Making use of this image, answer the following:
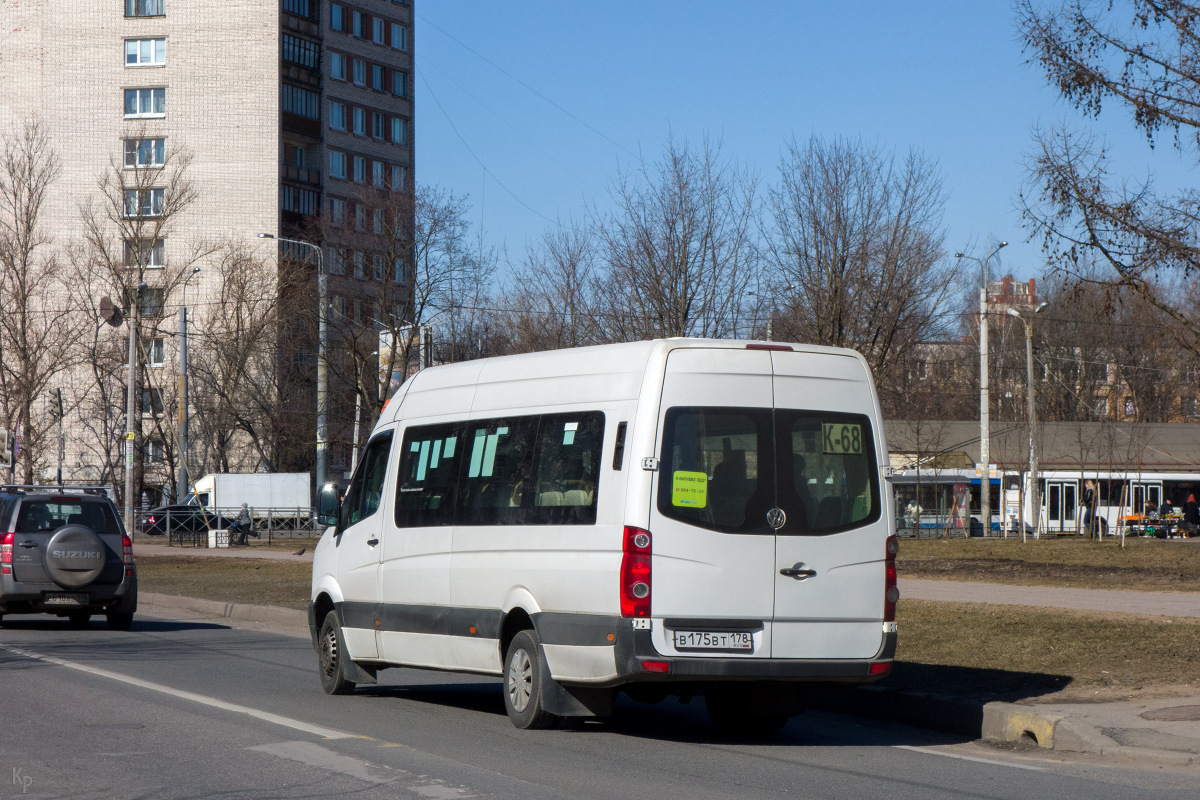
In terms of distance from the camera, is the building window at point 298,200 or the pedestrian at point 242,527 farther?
the building window at point 298,200

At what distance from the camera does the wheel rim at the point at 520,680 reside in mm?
9367

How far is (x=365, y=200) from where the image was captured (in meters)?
48.7

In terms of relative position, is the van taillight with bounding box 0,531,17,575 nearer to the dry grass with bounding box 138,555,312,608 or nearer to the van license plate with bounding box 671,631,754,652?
the dry grass with bounding box 138,555,312,608

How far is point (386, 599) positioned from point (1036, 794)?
17.3ft

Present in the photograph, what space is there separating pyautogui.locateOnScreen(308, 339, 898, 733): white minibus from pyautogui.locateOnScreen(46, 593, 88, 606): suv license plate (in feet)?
32.6

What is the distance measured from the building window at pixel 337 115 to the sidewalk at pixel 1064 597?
206ft

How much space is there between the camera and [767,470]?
29.2 feet

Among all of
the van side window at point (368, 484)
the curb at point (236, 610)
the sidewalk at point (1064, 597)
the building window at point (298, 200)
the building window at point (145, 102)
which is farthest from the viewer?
the building window at point (298, 200)

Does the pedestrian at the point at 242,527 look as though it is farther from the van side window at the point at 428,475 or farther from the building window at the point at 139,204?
the van side window at the point at 428,475

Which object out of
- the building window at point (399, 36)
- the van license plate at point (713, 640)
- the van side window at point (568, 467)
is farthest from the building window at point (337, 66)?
the van license plate at point (713, 640)

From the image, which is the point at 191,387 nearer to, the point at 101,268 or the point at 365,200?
the point at 101,268

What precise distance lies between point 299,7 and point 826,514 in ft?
238

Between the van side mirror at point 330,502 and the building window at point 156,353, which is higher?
the building window at point 156,353

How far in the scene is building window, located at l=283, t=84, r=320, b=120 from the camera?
75.1 meters
